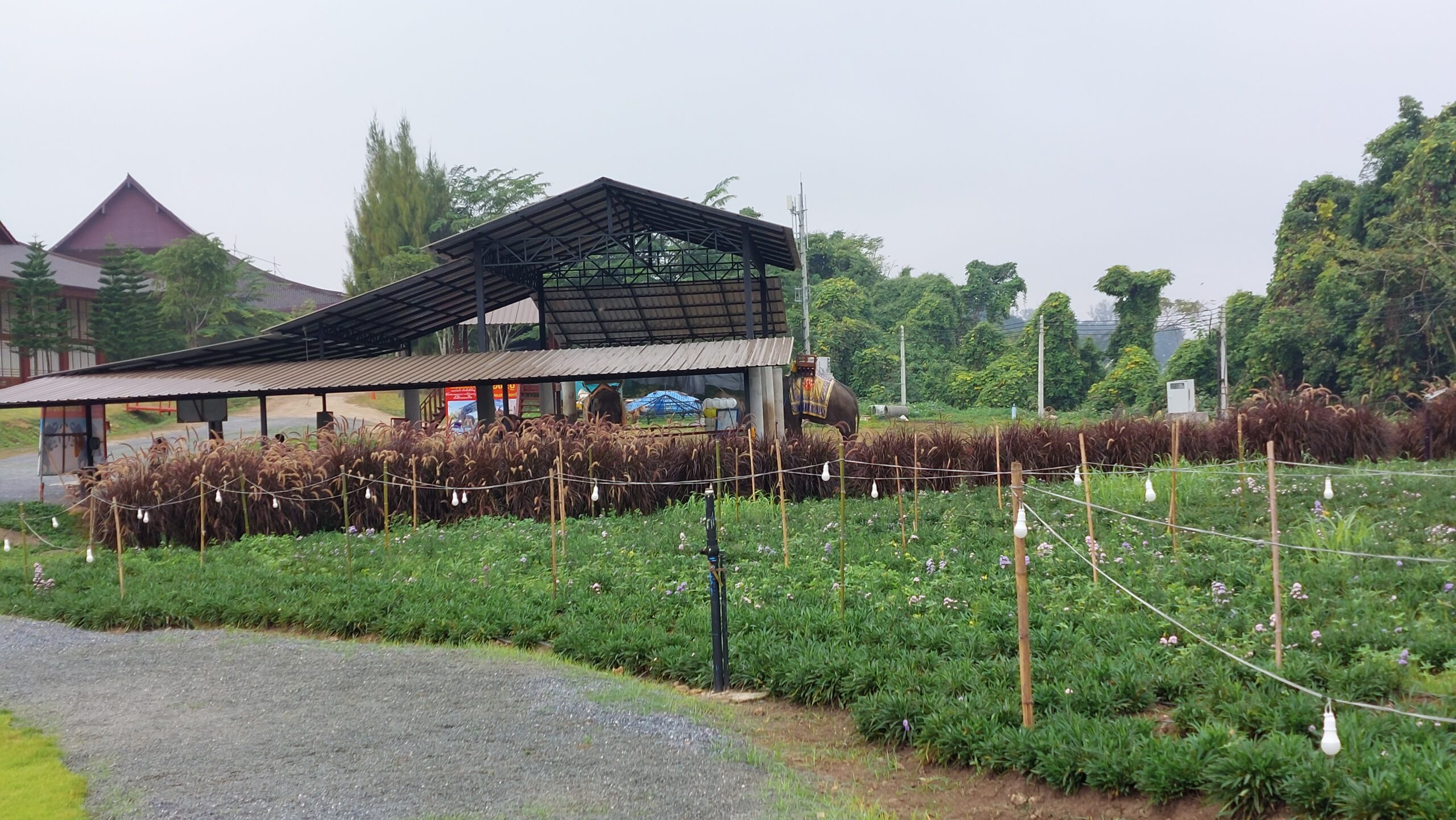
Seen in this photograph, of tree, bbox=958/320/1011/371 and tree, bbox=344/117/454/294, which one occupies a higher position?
tree, bbox=344/117/454/294

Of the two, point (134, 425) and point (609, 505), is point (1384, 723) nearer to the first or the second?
point (609, 505)

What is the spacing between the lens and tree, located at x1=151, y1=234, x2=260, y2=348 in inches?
1545

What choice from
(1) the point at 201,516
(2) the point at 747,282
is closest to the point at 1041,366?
(2) the point at 747,282

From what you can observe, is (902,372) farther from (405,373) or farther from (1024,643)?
(1024,643)

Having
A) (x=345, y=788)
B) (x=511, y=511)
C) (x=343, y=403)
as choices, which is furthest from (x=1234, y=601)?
(x=343, y=403)

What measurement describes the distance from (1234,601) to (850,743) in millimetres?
2786

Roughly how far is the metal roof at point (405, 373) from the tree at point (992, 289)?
3163 centimetres

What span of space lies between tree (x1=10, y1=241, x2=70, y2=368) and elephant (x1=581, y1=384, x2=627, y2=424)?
19.6 metres

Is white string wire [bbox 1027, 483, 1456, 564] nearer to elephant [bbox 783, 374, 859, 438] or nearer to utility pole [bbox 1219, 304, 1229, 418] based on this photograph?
elephant [bbox 783, 374, 859, 438]

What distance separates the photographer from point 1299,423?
13.2 m

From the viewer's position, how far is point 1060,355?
41375 millimetres

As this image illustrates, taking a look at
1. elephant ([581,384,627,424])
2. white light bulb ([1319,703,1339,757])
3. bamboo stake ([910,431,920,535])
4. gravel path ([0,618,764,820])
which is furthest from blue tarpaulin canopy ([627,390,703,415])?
white light bulb ([1319,703,1339,757])

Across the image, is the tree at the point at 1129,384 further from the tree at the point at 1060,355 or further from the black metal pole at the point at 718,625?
the black metal pole at the point at 718,625

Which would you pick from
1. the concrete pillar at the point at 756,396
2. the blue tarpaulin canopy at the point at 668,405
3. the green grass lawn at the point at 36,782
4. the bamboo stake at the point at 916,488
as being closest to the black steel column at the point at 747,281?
the concrete pillar at the point at 756,396
